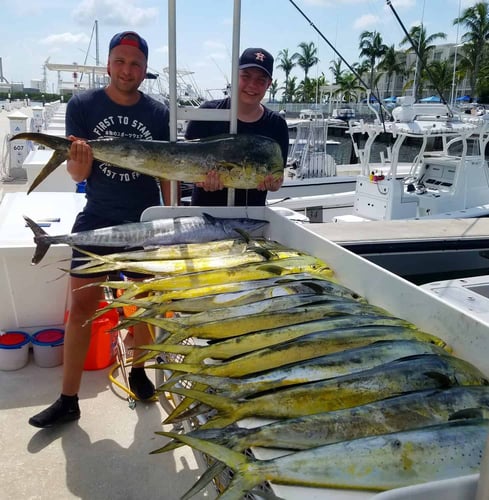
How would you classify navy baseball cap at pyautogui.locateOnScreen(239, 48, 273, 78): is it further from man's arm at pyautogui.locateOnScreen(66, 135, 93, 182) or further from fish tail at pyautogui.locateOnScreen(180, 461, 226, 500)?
fish tail at pyautogui.locateOnScreen(180, 461, 226, 500)

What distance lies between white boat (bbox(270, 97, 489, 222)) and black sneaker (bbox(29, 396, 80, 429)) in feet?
23.2

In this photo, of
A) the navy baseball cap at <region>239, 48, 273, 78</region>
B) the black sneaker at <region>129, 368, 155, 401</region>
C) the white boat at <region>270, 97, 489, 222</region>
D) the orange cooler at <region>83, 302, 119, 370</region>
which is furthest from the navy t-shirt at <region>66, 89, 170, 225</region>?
the white boat at <region>270, 97, 489, 222</region>

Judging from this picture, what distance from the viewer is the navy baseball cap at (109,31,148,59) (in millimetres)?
2816

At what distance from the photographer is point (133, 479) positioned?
8.38 ft

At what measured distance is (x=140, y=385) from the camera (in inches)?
130

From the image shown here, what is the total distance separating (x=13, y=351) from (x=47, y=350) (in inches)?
9.4

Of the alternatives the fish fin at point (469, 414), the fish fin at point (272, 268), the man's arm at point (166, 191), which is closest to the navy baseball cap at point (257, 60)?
the man's arm at point (166, 191)

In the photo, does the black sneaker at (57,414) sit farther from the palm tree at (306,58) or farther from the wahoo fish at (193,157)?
the palm tree at (306,58)

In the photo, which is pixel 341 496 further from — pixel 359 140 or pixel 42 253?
pixel 359 140

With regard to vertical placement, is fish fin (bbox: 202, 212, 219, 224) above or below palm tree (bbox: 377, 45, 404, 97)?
below

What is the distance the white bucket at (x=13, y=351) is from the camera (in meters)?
3.59

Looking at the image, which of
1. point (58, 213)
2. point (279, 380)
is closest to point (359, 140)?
point (58, 213)

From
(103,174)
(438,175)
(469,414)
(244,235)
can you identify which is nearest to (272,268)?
(244,235)

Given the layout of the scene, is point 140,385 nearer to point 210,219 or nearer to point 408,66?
point 210,219
